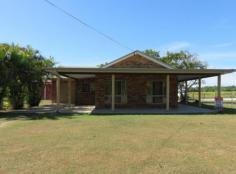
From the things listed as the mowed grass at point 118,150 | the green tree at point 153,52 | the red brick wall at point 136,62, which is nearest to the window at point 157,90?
the red brick wall at point 136,62

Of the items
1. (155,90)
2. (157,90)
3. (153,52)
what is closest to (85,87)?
(155,90)

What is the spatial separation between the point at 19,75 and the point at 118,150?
1420cm

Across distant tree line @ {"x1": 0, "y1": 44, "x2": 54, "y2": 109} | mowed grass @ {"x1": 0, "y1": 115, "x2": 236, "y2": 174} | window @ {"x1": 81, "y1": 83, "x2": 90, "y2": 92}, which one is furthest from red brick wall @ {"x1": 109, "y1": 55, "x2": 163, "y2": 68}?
mowed grass @ {"x1": 0, "y1": 115, "x2": 236, "y2": 174}

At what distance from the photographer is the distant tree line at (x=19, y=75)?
17.6 meters

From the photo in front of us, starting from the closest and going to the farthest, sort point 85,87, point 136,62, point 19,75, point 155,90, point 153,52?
point 19,75, point 155,90, point 136,62, point 85,87, point 153,52

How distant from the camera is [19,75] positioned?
19.5 m

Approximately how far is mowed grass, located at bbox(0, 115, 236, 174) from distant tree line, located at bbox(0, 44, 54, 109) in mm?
7857

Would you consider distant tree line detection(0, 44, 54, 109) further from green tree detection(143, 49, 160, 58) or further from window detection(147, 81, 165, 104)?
green tree detection(143, 49, 160, 58)

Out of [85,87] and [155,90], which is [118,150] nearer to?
[155,90]

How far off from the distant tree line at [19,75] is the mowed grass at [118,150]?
7.86 metres

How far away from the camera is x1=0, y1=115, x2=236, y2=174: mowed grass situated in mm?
5691

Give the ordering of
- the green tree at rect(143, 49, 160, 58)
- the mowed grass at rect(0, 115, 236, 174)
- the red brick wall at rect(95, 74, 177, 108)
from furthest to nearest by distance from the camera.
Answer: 1. the green tree at rect(143, 49, 160, 58)
2. the red brick wall at rect(95, 74, 177, 108)
3. the mowed grass at rect(0, 115, 236, 174)


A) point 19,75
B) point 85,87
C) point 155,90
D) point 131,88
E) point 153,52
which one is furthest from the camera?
point 153,52

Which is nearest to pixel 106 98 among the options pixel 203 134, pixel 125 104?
pixel 125 104
